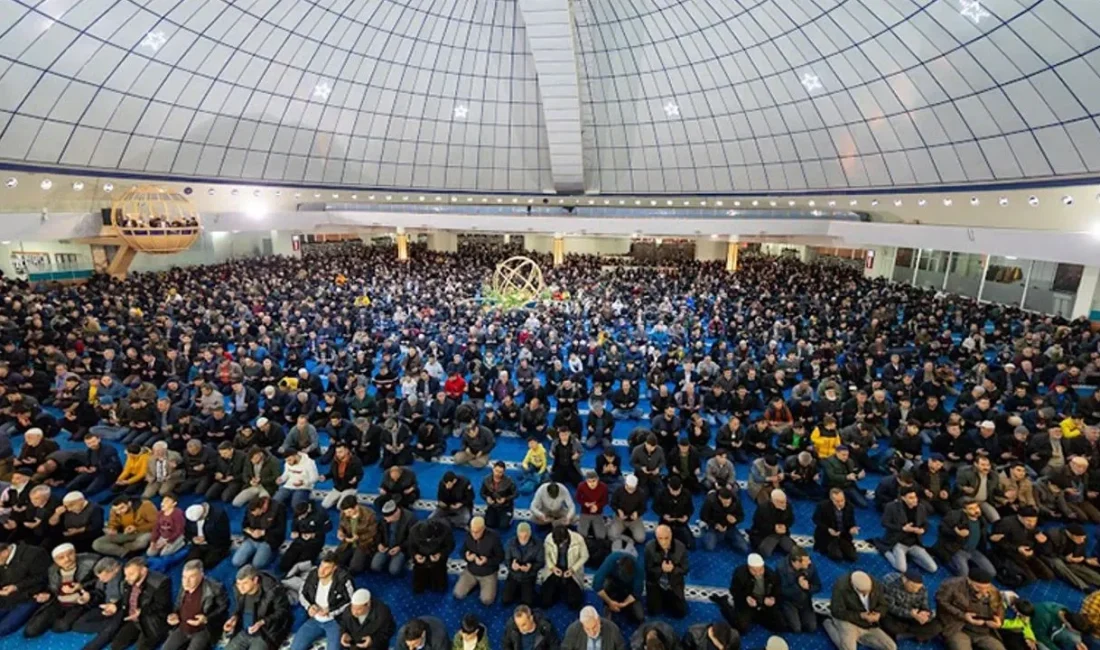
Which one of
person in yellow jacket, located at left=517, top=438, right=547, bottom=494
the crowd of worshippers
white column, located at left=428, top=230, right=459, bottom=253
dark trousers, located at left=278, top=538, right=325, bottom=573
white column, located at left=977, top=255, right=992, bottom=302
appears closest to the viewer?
the crowd of worshippers

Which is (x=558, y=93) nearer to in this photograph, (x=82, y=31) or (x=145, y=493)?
(x=82, y=31)

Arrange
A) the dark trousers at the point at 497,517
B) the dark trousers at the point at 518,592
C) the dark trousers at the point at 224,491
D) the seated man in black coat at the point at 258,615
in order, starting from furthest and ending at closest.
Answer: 1. the dark trousers at the point at 224,491
2. the dark trousers at the point at 497,517
3. the dark trousers at the point at 518,592
4. the seated man in black coat at the point at 258,615

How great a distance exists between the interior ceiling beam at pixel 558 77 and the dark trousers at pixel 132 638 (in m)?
21.8

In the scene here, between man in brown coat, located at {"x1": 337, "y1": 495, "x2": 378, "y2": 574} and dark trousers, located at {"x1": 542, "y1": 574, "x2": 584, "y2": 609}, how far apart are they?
2.02m

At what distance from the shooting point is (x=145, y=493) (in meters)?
7.32

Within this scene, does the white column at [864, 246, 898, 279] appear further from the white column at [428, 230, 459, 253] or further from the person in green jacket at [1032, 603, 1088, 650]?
the white column at [428, 230, 459, 253]

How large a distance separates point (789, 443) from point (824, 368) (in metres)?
4.61

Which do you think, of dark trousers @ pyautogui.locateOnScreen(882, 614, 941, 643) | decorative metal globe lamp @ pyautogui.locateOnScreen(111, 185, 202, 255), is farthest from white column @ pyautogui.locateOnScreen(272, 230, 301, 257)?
dark trousers @ pyautogui.locateOnScreen(882, 614, 941, 643)

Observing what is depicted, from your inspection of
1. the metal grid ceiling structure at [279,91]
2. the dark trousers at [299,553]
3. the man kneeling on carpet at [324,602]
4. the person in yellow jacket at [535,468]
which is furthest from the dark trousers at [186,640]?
the metal grid ceiling structure at [279,91]

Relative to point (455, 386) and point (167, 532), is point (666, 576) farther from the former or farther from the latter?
point (455, 386)

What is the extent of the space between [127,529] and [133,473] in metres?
1.58

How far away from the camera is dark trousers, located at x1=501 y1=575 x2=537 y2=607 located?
557 cm

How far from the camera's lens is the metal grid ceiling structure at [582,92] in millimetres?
17641

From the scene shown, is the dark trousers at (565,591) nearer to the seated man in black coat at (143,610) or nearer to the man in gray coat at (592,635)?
the man in gray coat at (592,635)
